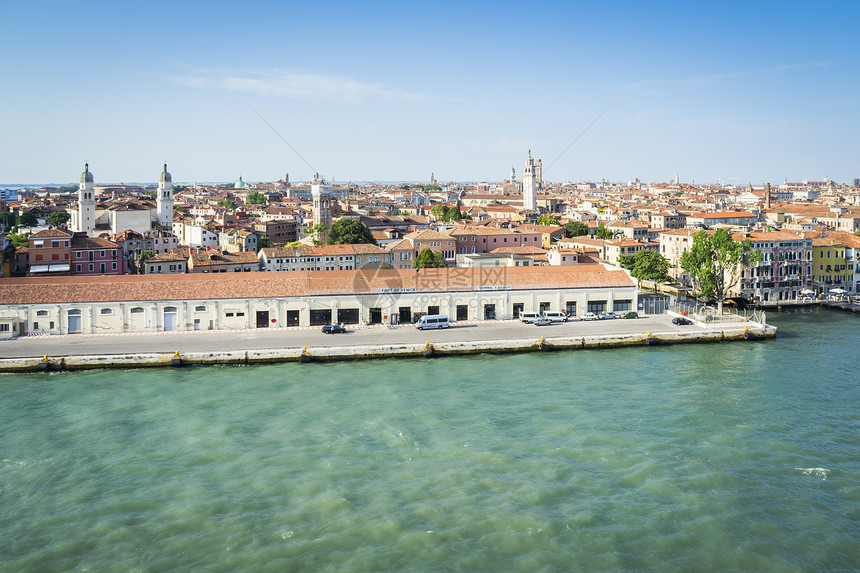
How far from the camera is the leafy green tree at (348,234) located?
39469 mm

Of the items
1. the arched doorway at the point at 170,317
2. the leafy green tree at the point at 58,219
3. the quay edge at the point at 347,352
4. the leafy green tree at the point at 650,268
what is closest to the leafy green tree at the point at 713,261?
the leafy green tree at the point at 650,268

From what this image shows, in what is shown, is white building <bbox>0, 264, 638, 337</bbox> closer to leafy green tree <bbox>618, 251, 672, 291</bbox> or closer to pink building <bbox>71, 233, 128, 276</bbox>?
pink building <bbox>71, 233, 128, 276</bbox>

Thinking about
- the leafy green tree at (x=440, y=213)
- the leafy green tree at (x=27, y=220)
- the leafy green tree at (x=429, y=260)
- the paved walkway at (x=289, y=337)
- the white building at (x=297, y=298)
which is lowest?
the paved walkway at (x=289, y=337)

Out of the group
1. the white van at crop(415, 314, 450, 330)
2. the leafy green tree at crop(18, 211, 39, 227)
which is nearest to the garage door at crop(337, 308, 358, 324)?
the white van at crop(415, 314, 450, 330)

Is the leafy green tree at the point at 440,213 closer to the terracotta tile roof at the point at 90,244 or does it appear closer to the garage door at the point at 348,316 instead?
the terracotta tile roof at the point at 90,244

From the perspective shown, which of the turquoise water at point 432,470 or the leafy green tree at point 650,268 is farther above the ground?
the leafy green tree at point 650,268

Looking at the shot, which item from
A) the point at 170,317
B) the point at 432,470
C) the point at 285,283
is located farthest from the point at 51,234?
the point at 432,470

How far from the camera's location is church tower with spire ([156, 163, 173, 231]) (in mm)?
48250

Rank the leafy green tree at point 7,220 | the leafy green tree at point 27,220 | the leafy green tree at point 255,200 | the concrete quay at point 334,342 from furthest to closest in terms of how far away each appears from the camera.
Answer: the leafy green tree at point 255,200 < the leafy green tree at point 7,220 < the leafy green tree at point 27,220 < the concrete quay at point 334,342

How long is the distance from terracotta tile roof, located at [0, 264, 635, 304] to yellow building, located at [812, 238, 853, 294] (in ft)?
44.1

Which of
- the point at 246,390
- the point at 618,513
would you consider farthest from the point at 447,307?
the point at 618,513

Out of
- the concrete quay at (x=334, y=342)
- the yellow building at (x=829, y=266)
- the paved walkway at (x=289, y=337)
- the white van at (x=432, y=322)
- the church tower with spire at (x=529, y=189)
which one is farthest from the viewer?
the church tower with spire at (x=529, y=189)

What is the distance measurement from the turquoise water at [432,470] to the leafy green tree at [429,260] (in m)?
15.3

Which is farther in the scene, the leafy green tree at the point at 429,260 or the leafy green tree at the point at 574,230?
the leafy green tree at the point at 574,230
